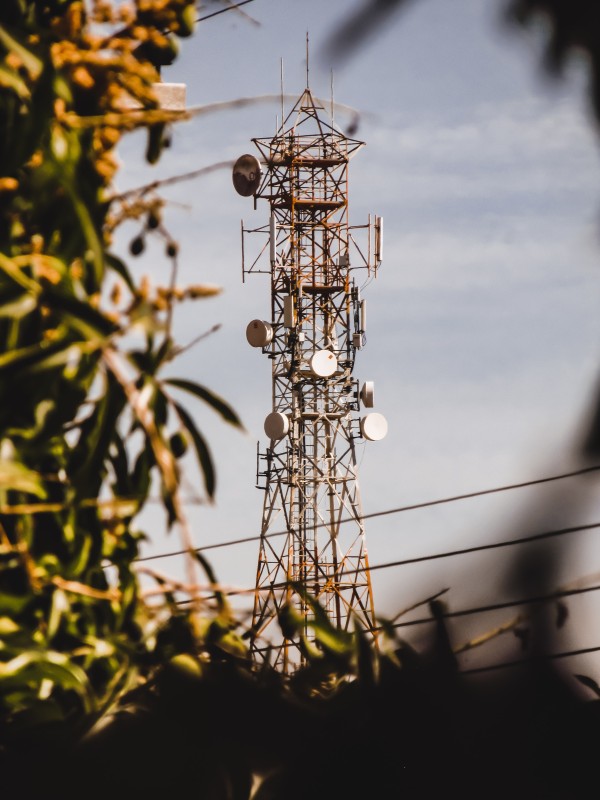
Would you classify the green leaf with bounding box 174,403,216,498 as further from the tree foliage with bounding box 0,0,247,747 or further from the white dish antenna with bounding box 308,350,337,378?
the white dish antenna with bounding box 308,350,337,378

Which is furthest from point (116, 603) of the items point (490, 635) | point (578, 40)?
point (578, 40)

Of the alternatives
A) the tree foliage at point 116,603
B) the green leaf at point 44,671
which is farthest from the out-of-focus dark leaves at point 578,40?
the green leaf at point 44,671

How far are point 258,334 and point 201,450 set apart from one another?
499 inches

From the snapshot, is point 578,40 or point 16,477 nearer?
point 578,40

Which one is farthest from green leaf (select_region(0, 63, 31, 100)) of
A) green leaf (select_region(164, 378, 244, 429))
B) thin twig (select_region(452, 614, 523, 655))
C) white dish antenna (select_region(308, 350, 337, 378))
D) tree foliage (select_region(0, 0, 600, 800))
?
white dish antenna (select_region(308, 350, 337, 378))

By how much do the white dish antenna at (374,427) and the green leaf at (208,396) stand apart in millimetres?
12309

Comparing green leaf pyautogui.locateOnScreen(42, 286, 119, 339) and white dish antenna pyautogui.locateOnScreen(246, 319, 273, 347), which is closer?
green leaf pyautogui.locateOnScreen(42, 286, 119, 339)

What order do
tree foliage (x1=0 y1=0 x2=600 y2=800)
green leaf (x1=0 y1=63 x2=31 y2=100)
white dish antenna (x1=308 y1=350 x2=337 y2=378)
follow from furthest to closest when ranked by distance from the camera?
white dish antenna (x1=308 y1=350 x2=337 y2=378), green leaf (x1=0 y1=63 x2=31 y2=100), tree foliage (x1=0 y1=0 x2=600 y2=800)

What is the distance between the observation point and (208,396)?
101 cm

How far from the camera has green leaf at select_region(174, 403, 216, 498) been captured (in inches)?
40.1

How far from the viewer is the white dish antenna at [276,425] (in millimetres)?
13276

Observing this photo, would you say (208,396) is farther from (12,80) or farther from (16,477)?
(12,80)

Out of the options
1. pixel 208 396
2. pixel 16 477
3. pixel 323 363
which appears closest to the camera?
pixel 16 477

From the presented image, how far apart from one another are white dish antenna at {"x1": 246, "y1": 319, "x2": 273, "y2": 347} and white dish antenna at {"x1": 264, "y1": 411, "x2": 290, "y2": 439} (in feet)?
3.26
